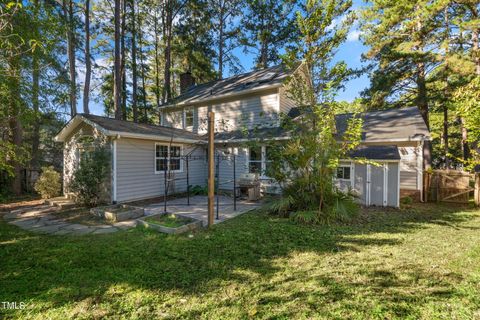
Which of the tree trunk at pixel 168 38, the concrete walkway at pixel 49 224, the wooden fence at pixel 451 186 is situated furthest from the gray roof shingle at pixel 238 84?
the concrete walkway at pixel 49 224

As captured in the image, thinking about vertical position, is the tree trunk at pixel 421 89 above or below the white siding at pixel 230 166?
above

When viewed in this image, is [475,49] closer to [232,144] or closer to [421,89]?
[421,89]

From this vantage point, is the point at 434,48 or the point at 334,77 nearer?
the point at 334,77

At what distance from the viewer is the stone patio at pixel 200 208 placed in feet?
22.1

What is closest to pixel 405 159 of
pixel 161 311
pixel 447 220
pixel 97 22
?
pixel 447 220

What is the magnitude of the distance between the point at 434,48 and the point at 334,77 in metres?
9.49

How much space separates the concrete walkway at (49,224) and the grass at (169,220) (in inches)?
19.9

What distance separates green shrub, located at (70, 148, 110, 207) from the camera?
7512 mm

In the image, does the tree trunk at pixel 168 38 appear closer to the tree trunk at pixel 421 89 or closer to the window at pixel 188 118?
the window at pixel 188 118

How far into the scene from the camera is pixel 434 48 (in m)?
11.5

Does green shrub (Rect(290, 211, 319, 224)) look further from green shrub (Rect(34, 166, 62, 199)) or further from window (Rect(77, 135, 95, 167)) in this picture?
green shrub (Rect(34, 166, 62, 199))

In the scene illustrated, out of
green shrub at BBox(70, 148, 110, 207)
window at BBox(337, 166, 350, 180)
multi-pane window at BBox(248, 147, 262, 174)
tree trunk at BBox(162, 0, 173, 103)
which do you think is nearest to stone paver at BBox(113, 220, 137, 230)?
green shrub at BBox(70, 148, 110, 207)

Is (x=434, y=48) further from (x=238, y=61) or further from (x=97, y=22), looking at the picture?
(x=97, y=22)

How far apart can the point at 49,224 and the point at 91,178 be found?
190 cm
